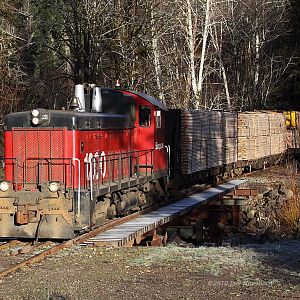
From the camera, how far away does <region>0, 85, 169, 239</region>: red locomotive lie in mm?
11945

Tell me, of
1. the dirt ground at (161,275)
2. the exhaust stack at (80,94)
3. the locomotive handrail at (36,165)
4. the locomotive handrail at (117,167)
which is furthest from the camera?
the exhaust stack at (80,94)

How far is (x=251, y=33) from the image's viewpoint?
142ft

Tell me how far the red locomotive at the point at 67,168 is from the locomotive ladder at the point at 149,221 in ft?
1.49

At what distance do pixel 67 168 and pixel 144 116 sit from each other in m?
4.40

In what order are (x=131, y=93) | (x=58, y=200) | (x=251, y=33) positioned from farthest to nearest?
1. (x=251, y=33)
2. (x=131, y=93)
3. (x=58, y=200)

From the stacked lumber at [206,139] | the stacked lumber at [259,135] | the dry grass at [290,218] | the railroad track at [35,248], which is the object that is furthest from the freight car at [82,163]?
the stacked lumber at [259,135]

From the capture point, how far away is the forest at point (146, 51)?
83.5 ft

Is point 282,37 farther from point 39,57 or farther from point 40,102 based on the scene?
point 40,102

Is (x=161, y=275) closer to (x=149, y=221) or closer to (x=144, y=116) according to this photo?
(x=149, y=221)

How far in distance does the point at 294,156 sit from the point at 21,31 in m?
19.4

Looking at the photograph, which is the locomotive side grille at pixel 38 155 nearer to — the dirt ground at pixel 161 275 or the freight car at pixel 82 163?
the freight car at pixel 82 163

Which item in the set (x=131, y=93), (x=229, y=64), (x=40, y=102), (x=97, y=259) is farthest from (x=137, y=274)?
(x=229, y=64)

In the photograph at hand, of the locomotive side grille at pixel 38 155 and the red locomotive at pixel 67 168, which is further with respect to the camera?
the locomotive side grille at pixel 38 155

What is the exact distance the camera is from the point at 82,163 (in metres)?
12.8
